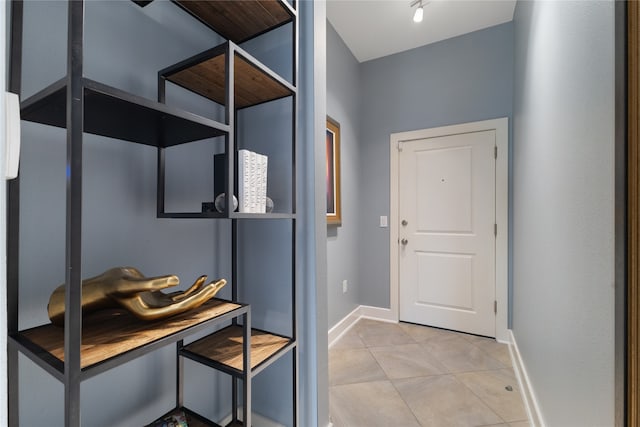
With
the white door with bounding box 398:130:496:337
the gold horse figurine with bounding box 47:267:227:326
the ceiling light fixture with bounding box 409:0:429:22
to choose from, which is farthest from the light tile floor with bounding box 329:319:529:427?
the ceiling light fixture with bounding box 409:0:429:22

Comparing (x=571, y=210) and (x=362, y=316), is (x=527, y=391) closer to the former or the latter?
(x=571, y=210)

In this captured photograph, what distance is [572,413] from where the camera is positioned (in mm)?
955

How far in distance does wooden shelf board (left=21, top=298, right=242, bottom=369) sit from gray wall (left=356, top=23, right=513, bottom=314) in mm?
2293

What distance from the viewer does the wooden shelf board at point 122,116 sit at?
2.04ft

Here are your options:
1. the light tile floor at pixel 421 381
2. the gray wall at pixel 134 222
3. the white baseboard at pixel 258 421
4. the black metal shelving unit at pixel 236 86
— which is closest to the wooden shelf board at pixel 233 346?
the black metal shelving unit at pixel 236 86

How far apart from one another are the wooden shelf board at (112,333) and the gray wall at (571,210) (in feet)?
3.54

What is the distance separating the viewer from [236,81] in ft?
3.59

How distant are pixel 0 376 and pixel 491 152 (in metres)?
2.98

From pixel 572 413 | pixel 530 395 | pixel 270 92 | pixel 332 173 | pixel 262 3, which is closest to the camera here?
pixel 572 413

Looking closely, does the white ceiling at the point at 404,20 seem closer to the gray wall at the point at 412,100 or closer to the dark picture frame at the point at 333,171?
the gray wall at the point at 412,100

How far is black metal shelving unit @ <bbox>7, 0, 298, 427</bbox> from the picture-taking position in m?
0.55

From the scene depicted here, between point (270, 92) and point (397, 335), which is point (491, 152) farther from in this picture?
point (270, 92)

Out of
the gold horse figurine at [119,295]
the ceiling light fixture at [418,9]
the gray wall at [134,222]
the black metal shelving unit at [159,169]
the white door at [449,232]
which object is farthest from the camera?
the white door at [449,232]

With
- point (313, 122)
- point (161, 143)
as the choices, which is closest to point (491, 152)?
point (313, 122)
